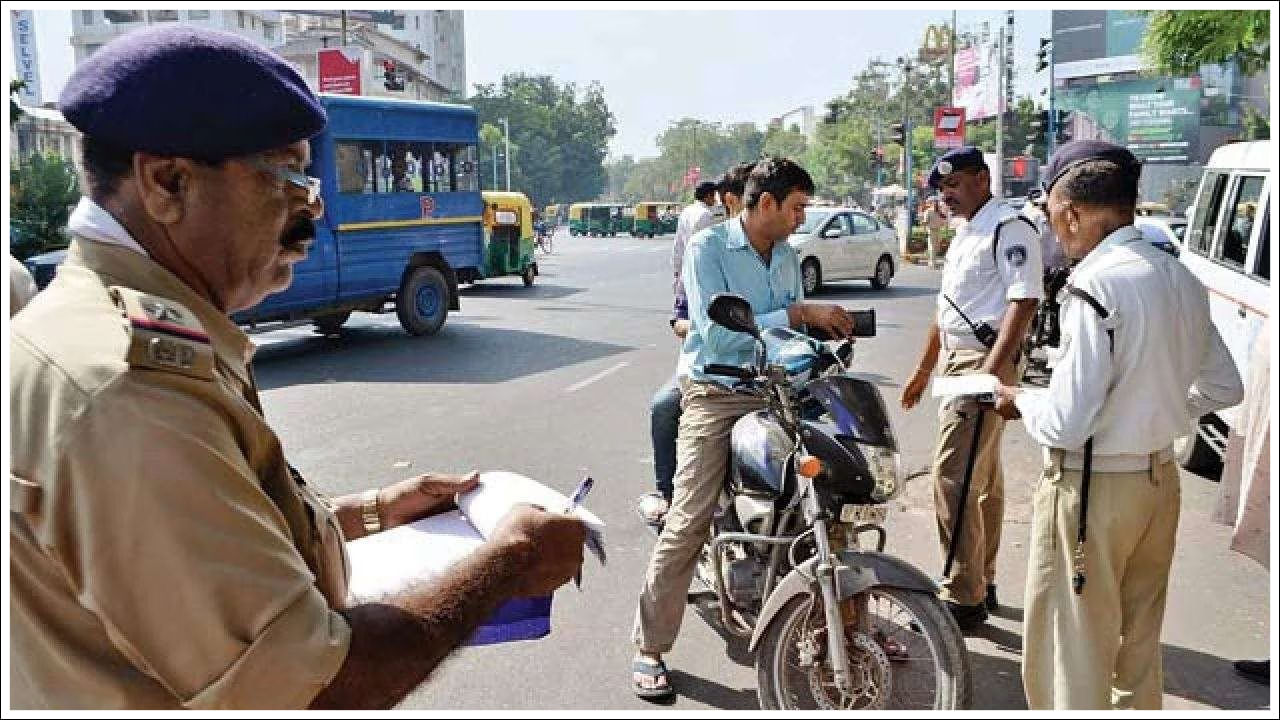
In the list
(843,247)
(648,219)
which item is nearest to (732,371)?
(843,247)

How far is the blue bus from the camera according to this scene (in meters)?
11.1

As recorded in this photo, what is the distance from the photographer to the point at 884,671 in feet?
9.67

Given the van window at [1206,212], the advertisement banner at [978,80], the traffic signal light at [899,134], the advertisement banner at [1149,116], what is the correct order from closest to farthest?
the van window at [1206,212], the traffic signal light at [899,134], the advertisement banner at [978,80], the advertisement banner at [1149,116]

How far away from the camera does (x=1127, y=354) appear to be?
2.69m

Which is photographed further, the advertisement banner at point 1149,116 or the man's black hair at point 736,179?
the advertisement banner at point 1149,116

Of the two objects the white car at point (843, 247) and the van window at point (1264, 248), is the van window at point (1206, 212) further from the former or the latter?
the white car at point (843, 247)

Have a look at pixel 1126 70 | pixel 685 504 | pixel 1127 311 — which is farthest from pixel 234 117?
pixel 1126 70

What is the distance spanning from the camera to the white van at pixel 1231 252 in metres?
5.81

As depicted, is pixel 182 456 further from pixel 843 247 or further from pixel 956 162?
pixel 843 247

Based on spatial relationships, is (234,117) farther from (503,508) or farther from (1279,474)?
(1279,474)

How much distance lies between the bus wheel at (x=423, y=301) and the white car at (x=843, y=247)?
262 inches

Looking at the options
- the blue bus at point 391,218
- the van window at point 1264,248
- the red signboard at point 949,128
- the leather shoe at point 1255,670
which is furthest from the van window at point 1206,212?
the red signboard at point 949,128

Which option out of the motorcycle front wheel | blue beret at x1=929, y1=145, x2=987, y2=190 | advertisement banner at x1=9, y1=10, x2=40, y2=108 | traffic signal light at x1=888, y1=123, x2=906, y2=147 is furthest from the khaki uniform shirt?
traffic signal light at x1=888, y1=123, x2=906, y2=147

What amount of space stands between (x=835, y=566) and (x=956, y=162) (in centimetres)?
215
